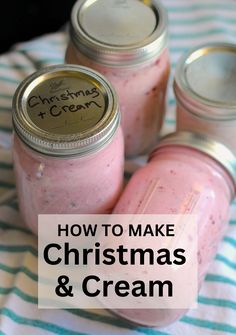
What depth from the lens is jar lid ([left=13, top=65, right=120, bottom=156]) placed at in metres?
0.53

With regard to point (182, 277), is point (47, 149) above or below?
above

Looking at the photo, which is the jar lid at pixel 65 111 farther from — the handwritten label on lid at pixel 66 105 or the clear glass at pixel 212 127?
the clear glass at pixel 212 127

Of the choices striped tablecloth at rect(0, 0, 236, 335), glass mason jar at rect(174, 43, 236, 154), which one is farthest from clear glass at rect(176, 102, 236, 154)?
striped tablecloth at rect(0, 0, 236, 335)

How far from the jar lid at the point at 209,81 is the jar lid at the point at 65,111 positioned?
0.31ft

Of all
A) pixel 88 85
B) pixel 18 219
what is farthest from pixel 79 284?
pixel 88 85

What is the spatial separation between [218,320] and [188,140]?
184mm

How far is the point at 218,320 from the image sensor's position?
1.99 ft

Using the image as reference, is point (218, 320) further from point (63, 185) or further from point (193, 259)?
point (63, 185)

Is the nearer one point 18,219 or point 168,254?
point 168,254

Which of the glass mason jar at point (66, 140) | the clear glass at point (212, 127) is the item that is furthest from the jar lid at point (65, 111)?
the clear glass at point (212, 127)

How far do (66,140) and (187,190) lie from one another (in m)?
0.13

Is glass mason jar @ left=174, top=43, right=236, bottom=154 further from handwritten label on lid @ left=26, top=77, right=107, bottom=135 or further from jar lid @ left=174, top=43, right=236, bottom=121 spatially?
handwritten label on lid @ left=26, top=77, right=107, bottom=135

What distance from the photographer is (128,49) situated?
60 cm

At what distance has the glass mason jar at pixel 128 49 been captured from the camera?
609mm
